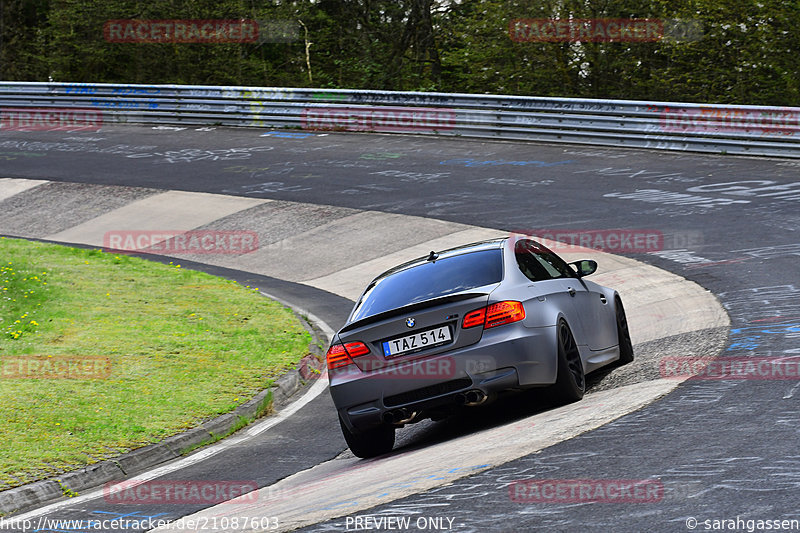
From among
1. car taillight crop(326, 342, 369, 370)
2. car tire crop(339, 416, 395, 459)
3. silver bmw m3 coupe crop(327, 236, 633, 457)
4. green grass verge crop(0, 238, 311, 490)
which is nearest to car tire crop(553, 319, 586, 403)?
silver bmw m3 coupe crop(327, 236, 633, 457)

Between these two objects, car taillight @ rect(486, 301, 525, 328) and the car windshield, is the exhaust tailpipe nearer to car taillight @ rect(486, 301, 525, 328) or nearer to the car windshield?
car taillight @ rect(486, 301, 525, 328)

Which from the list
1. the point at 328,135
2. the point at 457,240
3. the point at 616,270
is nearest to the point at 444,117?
the point at 328,135

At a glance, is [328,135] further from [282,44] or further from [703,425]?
[703,425]

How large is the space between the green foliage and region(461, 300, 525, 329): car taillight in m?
18.8

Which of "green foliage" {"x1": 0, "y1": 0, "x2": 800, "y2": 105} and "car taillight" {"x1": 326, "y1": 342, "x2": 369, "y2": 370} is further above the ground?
"green foliage" {"x1": 0, "y1": 0, "x2": 800, "y2": 105}

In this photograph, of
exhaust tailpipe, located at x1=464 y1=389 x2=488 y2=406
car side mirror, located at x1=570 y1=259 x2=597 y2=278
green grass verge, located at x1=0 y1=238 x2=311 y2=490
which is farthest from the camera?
car side mirror, located at x1=570 y1=259 x2=597 y2=278

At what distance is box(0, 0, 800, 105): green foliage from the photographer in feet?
80.2

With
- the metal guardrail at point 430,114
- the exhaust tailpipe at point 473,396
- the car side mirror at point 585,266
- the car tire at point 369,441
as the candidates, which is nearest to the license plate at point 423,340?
the exhaust tailpipe at point 473,396

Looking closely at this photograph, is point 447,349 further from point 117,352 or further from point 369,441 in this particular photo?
point 117,352

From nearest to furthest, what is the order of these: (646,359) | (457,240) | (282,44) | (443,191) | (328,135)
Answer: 1. (646,359)
2. (457,240)
3. (443,191)
4. (328,135)
5. (282,44)

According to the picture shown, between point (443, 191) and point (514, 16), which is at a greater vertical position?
point (514, 16)

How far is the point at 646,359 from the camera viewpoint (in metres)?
9.21

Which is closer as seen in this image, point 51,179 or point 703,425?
point 703,425

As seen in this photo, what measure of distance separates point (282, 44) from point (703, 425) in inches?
1282
